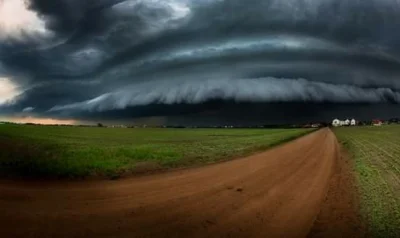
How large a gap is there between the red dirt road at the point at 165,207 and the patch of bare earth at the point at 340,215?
27cm

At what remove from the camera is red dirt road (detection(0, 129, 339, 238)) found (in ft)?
31.0

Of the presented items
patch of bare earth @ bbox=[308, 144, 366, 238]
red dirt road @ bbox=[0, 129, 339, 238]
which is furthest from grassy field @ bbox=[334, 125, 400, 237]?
red dirt road @ bbox=[0, 129, 339, 238]

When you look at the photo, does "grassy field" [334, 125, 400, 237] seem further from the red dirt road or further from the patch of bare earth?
the red dirt road

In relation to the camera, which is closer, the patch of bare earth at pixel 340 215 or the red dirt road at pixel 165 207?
the red dirt road at pixel 165 207

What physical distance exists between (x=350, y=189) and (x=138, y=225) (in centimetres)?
1013

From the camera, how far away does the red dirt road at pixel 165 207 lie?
946 centimetres

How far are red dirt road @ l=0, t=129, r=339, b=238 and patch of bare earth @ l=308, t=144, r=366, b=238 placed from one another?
273 mm

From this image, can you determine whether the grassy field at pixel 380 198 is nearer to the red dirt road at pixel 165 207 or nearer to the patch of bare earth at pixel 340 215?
the patch of bare earth at pixel 340 215

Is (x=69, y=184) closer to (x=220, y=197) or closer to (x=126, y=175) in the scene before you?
(x=126, y=175)

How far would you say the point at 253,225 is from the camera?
10.2 metres

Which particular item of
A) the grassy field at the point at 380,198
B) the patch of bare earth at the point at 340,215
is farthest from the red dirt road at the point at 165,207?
the grassy field at the point at 380,198

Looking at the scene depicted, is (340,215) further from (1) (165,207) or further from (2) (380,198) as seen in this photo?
(1) (165,207)

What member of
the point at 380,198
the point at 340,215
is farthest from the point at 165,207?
the point at 380,198

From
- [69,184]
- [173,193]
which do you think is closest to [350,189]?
[173,193]
